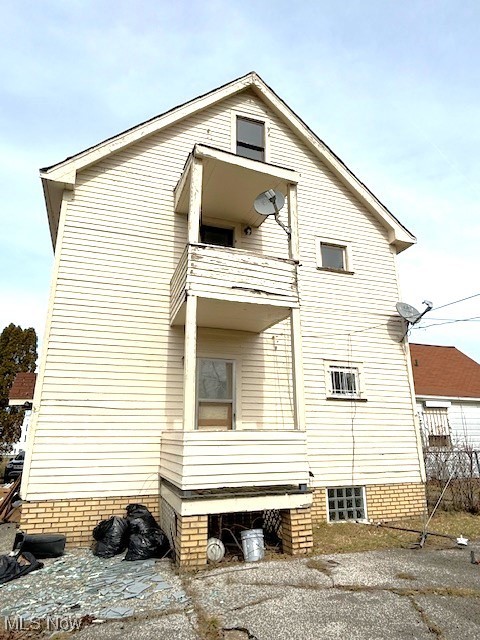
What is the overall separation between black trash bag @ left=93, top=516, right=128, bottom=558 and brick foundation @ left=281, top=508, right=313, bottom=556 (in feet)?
8.71

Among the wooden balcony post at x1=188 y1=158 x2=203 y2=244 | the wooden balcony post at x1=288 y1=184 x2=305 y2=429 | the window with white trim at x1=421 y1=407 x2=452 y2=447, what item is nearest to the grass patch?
the wooden balcony post at x1=288 y1=184 x2=305 y2=429

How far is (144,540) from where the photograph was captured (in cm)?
646

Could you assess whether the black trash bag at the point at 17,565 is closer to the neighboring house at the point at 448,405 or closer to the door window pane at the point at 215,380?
the door window pane at the point at 215,380

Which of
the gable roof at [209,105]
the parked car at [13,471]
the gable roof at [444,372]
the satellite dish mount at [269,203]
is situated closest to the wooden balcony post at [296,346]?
the satellite dish mount at [269,203]

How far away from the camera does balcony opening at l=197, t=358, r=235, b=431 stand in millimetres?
8555

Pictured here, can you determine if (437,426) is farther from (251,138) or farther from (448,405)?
(251,138)

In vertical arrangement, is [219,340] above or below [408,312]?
below

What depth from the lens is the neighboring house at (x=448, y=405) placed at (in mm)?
16438

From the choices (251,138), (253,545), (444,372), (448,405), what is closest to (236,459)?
(253,545)

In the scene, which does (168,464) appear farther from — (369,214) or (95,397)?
(369,214)

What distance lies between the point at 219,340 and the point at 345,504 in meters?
4.65

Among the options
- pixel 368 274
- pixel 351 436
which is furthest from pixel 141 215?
pixel 351 436

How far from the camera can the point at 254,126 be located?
1109 cm

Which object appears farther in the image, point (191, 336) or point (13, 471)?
point (13, 471)
